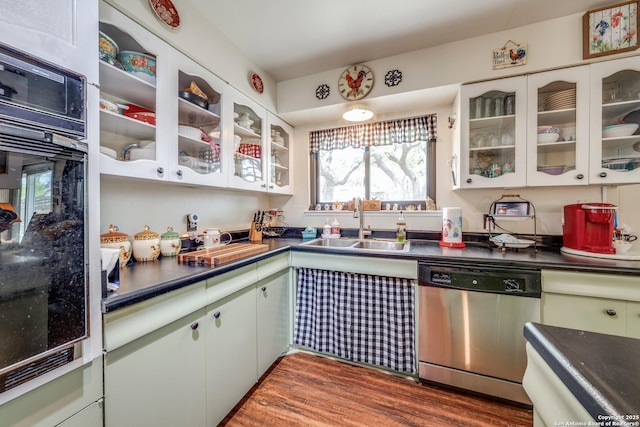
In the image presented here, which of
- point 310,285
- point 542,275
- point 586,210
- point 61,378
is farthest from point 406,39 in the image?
point 61,378

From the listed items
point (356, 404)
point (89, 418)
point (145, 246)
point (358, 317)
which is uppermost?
point (145, 246)

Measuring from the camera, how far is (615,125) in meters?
1.59

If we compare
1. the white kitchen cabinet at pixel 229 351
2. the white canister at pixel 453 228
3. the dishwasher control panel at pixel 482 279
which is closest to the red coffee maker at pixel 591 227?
the dishwasher control panel at pixel 482 279

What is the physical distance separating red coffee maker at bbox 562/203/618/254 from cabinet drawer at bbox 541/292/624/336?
0.40 metres

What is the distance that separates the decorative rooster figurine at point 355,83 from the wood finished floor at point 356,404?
7.05ft

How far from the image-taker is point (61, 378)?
2.36 ft

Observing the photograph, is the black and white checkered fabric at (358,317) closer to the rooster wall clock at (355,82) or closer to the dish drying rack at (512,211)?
the dish drying rack at (512,211)

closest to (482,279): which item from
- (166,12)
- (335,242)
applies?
(335,242)

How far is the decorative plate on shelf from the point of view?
6.69ft

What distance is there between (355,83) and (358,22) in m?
0.46

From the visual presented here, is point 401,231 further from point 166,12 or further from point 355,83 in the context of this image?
point 166,12

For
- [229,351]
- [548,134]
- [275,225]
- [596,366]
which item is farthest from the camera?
[275,225]

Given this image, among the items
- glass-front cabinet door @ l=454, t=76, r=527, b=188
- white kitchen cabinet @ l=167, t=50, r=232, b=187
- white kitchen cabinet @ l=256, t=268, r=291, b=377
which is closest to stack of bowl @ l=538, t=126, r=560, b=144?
glass-front cabinet door @ l=454, t=76, r=527, b=188

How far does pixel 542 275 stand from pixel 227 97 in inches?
89.3
